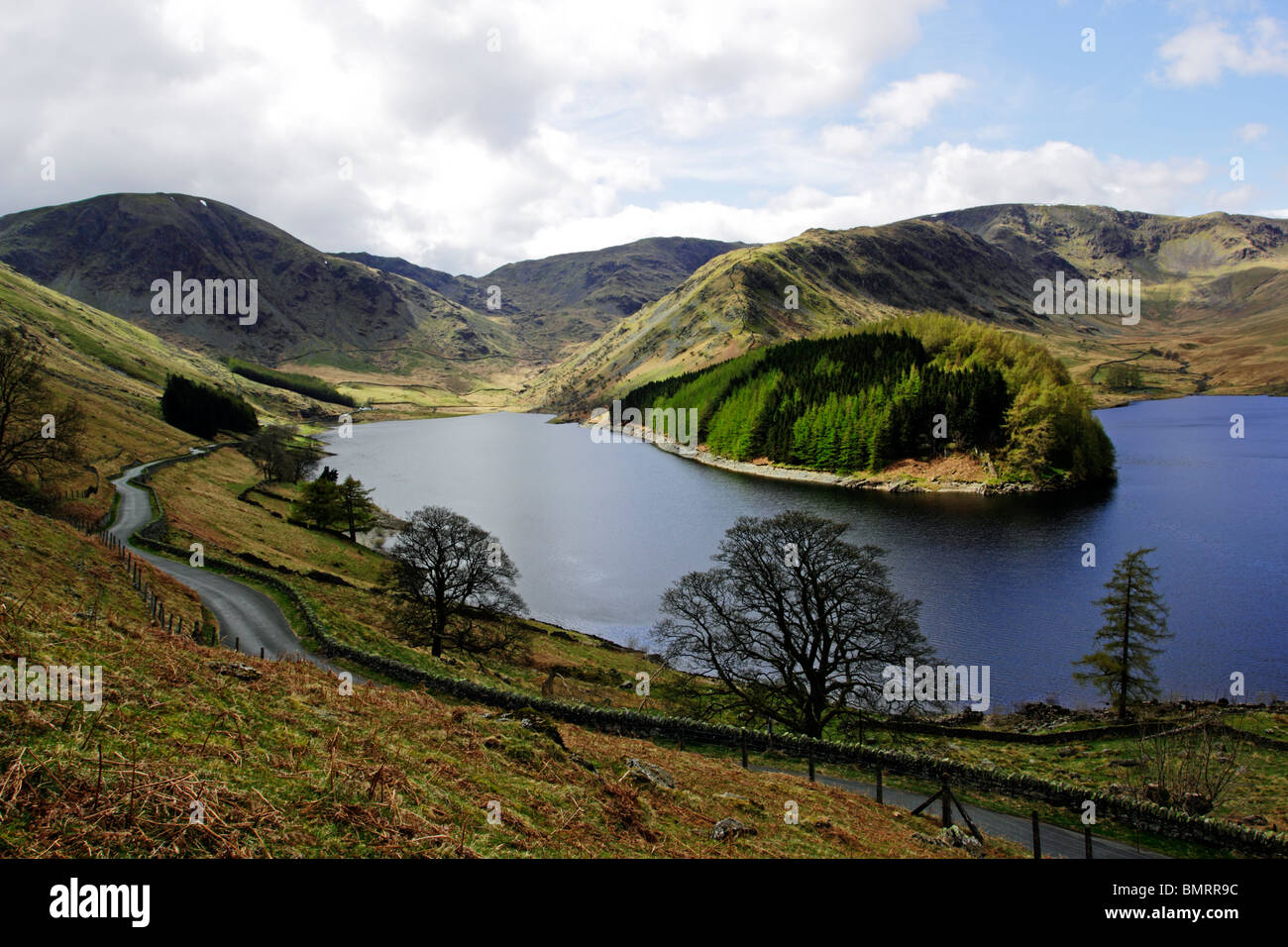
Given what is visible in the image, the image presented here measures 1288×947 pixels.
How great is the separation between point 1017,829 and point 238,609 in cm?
3487

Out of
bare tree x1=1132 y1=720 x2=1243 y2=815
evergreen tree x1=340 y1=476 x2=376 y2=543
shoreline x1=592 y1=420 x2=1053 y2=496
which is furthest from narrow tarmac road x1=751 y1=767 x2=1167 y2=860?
shoreline x1=592 y1=420 x2=1053 y2=496

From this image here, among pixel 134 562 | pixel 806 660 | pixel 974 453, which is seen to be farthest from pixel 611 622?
pixel 974 453

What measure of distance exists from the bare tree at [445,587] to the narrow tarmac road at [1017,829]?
2171 cm

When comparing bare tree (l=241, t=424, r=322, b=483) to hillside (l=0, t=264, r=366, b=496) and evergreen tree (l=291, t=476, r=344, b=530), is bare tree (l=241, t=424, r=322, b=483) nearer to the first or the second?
hillside (l=0, t=264, r=366, b=496)

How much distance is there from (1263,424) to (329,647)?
208 metres

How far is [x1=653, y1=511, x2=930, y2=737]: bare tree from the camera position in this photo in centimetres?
3100

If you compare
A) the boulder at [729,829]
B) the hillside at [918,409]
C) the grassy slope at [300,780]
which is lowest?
the boulder at [729,829]

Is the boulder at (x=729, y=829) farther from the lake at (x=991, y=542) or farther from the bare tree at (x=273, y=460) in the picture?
the bare tree at (x=273, y=460)

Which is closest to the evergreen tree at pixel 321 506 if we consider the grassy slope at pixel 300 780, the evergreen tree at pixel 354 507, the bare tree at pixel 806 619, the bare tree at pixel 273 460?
the evergreen tree at pixel 354 507

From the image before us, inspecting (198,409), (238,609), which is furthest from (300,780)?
(198,409)

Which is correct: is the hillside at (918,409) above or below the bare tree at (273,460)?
above

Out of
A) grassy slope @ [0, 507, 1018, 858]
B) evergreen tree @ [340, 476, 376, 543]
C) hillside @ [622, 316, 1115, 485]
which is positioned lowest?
grassy slope @ [0, 507, 1018, 858]

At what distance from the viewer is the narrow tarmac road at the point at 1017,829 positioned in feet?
64.6

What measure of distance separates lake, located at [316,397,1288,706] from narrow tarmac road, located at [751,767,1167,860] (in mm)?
19860
